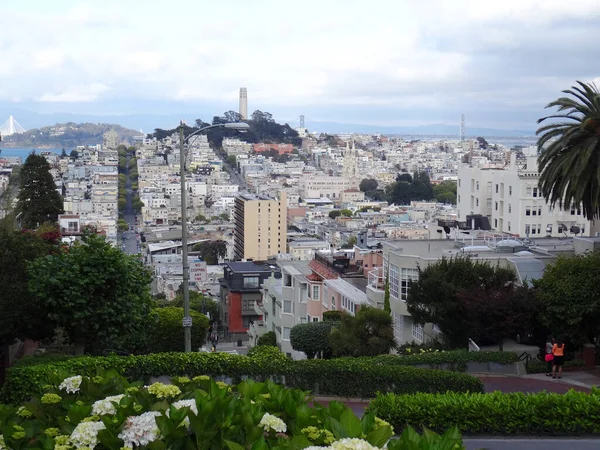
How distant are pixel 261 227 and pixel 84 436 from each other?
149 m

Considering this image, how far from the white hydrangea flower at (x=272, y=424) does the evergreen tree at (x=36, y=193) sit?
3666 centimetres

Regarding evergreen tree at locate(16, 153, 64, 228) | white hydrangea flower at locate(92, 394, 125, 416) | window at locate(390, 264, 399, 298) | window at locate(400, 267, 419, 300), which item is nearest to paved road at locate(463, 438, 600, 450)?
white hydrangea flower at locate(92, 394, 125, 416)

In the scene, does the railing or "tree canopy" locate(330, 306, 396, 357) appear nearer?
"tree canopy" locate(330, 306, 396, 357)

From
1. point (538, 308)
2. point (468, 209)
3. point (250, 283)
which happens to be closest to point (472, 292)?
point (538, 308)

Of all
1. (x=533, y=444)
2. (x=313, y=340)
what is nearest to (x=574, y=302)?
(x=313, y=340)

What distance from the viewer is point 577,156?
1912 centimetres

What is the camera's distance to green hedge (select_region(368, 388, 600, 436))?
9.72m

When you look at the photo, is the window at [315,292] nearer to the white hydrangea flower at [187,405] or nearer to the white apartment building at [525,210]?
the white hydrangea flower at [187,405]

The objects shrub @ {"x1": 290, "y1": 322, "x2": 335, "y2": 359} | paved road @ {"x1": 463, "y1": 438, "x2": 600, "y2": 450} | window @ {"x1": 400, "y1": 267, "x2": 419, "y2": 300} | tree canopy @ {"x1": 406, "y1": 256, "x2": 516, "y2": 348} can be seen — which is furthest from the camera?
shrub @ {"x1": 290, "y1": 322, "x2": 335, "y2": 359}

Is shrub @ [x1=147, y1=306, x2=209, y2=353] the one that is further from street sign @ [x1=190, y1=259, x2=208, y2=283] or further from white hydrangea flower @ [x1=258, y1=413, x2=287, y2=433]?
street sign @ [x1=190, y1=259, x2=208, y2=283]

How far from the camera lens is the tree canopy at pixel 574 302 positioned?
17.3m

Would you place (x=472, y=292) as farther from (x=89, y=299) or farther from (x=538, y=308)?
(x=89, y=299)

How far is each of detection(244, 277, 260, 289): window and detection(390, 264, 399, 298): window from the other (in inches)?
1449

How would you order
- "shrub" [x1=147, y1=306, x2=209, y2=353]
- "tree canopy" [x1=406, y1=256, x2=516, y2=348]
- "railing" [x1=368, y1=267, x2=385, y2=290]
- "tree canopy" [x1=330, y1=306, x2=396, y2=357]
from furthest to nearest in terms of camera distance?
"railing" [x1=368, y1=267, x2=385, y2=290] < "shrub" [x1=147, y1=306, x2=209, y2=353] < "tree canopy" [x1=330, y1=306, x2=396, y2=357] < "tree canopy" [x1=406, y1=256, x2=516, y2=348]
